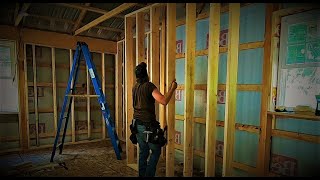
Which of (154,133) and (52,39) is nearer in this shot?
(154,133)

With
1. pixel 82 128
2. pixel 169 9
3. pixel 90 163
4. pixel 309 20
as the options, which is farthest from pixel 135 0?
pixel 82 128

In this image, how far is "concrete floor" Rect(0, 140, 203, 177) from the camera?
126 inches

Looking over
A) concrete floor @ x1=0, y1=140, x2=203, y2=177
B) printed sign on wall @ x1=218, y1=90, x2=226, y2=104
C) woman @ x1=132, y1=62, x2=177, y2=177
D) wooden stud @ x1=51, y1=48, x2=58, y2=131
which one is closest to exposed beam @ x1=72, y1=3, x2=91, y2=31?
wooden stud @ x1=51, y1=48, x2=58, y2=131

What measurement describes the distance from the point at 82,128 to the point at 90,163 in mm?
1643

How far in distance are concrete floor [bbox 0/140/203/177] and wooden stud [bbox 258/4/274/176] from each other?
42.6 inches

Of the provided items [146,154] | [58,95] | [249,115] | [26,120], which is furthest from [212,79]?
[26,120]

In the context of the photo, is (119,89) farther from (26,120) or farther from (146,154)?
(146,154)

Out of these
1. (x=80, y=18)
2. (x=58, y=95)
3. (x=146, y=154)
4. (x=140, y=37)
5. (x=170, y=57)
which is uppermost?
(x=80, y=18)

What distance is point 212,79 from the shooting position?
2115mm

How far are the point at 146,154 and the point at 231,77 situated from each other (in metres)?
1.41

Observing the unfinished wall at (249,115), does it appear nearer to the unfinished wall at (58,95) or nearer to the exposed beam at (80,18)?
the exposed beam at (80,18)

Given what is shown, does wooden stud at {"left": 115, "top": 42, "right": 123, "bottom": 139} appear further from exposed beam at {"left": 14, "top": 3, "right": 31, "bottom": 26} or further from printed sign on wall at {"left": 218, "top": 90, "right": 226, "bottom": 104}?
printed sign on wall at {"left": 218, "top": 90, "right": 226, "bottom": 104}

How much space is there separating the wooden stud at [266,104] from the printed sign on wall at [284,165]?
73mm

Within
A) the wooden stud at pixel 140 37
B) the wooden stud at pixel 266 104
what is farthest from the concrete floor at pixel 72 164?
the wooden stud at pixel 140 37
